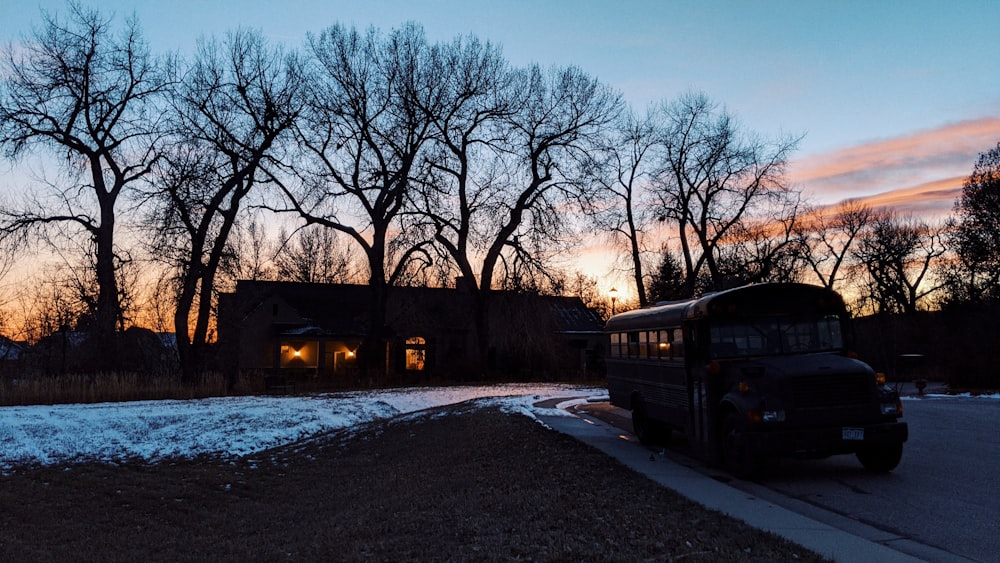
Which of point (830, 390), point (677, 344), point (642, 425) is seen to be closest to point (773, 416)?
point (830, 390)

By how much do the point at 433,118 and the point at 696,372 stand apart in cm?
3055

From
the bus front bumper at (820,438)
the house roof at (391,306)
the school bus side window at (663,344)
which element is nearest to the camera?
the bus front bumper at (820,438)

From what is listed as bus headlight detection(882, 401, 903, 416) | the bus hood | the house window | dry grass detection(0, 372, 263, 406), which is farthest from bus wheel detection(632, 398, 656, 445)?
the house window

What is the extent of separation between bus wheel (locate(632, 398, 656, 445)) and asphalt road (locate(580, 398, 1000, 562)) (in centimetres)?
47

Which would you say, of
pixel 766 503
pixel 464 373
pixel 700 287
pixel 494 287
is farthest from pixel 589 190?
pixel 766 503

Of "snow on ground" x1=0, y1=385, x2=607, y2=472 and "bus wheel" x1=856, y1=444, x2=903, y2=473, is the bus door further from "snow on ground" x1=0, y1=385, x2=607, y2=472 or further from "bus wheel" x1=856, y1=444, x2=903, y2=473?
"snow on ground" x1=0, y1=385, x2=607, y2=472

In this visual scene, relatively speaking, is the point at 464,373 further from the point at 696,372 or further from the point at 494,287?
the point at 696,372

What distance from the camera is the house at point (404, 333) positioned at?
3994 cm

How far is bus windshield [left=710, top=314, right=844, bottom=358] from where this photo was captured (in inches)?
473

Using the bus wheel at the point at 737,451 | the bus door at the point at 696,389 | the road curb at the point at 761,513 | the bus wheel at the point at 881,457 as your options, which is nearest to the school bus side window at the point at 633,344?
the road curb at the point at 761,513

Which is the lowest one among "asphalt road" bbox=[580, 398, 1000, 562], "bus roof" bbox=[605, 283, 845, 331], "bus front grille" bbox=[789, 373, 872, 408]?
"asphalt road" bbox=[580, 398, 1000, 562]

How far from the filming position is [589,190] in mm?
42500

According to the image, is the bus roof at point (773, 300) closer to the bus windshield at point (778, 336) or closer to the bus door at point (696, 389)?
the bus windshield at point (778, 336)

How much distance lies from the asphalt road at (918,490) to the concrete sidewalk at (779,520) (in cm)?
27
